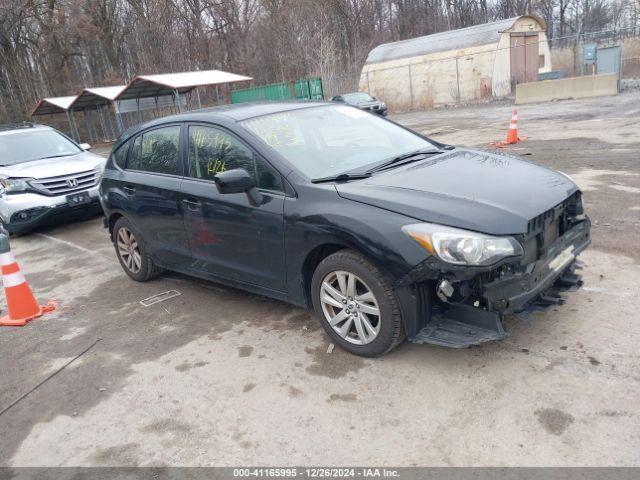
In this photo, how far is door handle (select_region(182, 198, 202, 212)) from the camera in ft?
14.6

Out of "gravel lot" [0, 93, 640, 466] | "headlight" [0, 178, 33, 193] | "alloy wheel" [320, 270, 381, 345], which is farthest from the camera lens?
"headlight" [0, 178, 33, 193]

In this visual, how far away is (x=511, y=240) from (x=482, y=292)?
1.14ft

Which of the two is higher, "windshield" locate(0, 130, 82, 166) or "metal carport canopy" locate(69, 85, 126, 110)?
"metal carport canopy" locate(69, 85, 126, 110)

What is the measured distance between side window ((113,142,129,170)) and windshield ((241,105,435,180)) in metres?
1.93

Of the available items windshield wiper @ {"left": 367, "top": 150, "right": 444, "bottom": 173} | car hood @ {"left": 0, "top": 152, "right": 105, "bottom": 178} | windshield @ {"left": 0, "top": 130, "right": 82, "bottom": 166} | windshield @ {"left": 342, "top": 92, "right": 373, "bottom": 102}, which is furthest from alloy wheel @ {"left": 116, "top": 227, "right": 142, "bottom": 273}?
windshield @ {"left": 342, "top": 92, "right": 373, "bottom": 102}

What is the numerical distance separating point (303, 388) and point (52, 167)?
23.4 feet

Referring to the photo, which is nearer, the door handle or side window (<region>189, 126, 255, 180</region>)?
side window (<region>189, 126, 255, 180</region>)

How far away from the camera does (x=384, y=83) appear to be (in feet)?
103

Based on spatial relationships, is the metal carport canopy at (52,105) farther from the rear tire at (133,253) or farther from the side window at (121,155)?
the rear tire at (133,253)

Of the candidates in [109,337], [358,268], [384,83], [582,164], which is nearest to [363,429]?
[358,268]

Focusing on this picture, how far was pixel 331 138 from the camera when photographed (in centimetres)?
439

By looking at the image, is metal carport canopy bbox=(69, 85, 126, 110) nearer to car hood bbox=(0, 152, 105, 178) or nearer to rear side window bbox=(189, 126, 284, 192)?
car hood bbox=(0, 152, 105, 178)

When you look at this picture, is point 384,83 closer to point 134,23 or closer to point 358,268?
point 134,23

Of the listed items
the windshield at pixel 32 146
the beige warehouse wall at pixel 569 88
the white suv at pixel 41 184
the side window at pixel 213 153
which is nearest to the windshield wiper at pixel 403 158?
the side window at pixel 213 153
